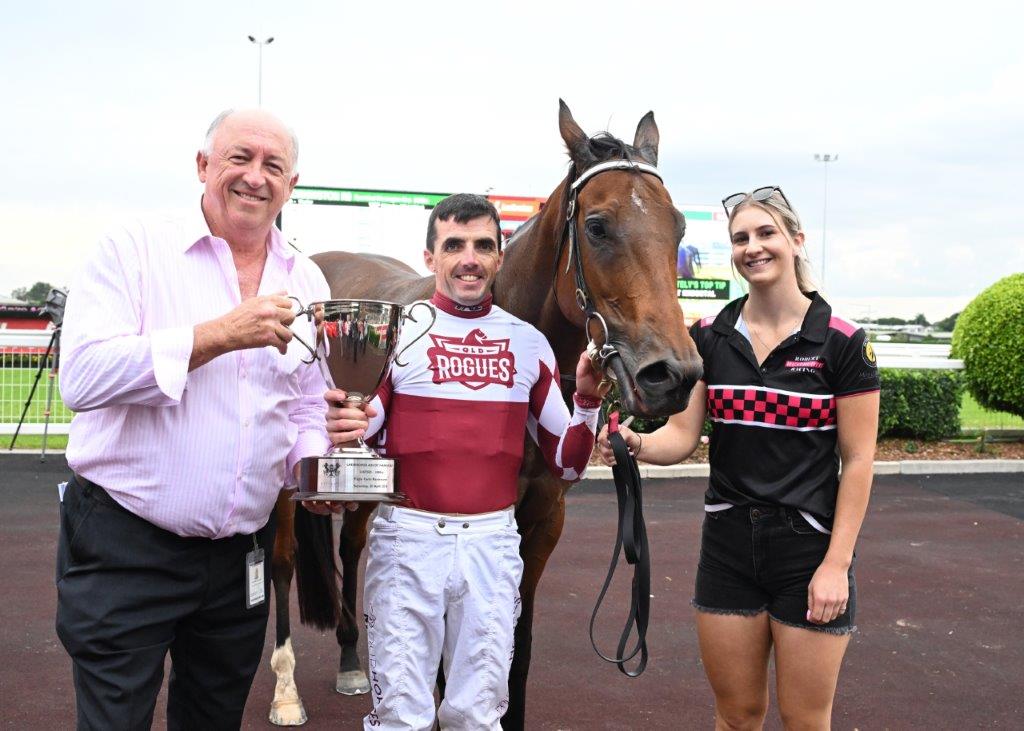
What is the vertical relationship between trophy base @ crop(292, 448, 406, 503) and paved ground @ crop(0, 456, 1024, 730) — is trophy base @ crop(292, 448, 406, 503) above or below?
above

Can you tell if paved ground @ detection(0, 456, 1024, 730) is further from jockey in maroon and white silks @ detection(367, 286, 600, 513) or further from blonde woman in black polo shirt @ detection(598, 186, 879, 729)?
jockey in maroon and white silks @ detection(367, 286, 600, 513)

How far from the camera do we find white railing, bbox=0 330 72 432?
10469 mm

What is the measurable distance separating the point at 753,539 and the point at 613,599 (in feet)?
11.2

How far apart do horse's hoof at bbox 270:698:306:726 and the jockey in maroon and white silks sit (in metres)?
1.85

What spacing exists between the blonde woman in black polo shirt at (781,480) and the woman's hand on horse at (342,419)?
755 millimetres

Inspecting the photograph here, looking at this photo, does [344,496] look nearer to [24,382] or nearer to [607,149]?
[607,149]

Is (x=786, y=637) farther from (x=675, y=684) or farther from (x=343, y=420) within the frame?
(x=675, y=684)

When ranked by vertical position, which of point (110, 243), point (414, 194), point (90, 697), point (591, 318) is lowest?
point (90, 697)

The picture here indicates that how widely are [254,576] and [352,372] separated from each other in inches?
24.3

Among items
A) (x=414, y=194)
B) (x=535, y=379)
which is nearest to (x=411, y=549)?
(x=535, y=379)

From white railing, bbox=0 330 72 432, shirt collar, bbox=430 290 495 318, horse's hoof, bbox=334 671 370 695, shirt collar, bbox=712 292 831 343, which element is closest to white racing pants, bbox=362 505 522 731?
shirt collar, bbox=430 290 495 318

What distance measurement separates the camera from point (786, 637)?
238 centimetres

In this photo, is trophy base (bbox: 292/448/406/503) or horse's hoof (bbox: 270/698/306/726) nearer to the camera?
trophy base (bbox: 292/448/406/503)

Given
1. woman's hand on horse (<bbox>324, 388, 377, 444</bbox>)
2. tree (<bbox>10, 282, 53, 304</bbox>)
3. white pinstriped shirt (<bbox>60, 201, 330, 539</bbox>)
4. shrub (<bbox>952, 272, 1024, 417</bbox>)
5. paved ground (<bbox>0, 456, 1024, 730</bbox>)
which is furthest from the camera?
tree (<bbox>10, 282, 53, 304</bbox>)
